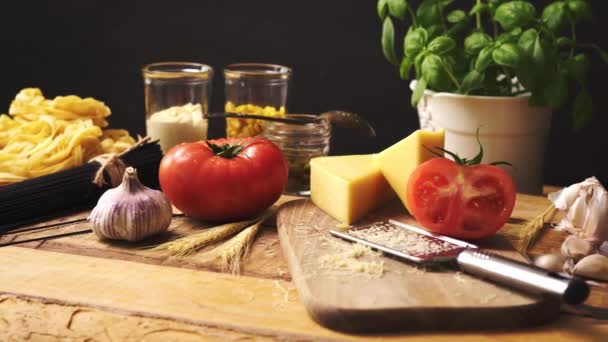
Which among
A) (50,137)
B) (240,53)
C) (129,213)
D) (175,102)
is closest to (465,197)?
(129,213)

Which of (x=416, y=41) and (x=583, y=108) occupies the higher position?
(x=416, y=41)

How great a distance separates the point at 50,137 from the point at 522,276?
138 cm

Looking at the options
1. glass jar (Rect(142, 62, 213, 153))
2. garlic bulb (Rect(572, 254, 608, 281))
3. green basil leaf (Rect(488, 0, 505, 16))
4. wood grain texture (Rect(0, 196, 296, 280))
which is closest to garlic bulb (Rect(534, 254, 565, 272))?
garlic bulb (Rect(572, 254, 608, 281))

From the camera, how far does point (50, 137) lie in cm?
210

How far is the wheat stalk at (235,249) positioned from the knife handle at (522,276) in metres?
0.44

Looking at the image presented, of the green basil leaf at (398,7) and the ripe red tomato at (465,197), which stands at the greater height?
the green basil leaf at (398,7)

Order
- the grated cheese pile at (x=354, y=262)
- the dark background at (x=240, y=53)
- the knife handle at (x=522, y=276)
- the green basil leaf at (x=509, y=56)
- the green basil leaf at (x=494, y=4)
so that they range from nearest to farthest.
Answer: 1. the knife handle at (x=522, y=276)
2. the grated cheese pile at (x=354, y=262)
3. the green basil leaf at (x=509, y=56)
4. the green basil leaf at (x=494, y=4)
5. the dark background at (x=240, y=53)

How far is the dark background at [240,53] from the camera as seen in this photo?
2.68 metres

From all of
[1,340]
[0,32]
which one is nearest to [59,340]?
[1,340]

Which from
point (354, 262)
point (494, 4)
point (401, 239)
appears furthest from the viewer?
point (494, 4)

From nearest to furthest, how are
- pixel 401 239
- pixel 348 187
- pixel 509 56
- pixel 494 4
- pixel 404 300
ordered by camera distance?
1. pixel 404 300
2. pixel 401 239
3. pixel 348 187
4. pixel 509 56
5. pixel 494 4

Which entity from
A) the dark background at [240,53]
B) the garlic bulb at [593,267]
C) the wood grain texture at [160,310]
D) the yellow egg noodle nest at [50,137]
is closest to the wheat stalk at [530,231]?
the garlic bulb at [593,267]

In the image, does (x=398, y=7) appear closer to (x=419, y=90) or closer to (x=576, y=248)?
(x=419, y=90)

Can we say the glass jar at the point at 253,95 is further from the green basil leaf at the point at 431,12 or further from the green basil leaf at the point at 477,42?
the green basil leaf at the point at 477,42
